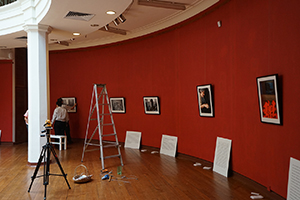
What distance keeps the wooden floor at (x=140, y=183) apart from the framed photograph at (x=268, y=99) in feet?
4.58

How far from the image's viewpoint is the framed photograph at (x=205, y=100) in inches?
289

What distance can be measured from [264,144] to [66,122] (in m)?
8.73

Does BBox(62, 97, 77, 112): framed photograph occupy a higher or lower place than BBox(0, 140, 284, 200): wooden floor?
higher

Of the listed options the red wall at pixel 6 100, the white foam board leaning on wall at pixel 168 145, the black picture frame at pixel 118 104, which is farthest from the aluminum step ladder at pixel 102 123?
the red wall at pixel 6 100

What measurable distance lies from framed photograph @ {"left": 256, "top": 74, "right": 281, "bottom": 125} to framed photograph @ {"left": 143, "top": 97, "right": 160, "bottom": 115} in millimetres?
4825

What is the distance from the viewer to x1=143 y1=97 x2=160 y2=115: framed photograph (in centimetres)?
980

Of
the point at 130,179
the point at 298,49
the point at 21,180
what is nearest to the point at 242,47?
the point at 298,49

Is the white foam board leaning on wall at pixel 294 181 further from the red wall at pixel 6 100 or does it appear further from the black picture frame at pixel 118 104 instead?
the red wall at pixel 6 100

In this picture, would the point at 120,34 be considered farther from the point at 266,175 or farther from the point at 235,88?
the point at 266,175

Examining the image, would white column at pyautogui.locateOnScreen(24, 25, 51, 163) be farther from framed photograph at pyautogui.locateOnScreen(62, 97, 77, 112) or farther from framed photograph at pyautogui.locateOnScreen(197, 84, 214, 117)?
framed photograph at pyautogui.locateOnScreen(62, 97, 77, 112)

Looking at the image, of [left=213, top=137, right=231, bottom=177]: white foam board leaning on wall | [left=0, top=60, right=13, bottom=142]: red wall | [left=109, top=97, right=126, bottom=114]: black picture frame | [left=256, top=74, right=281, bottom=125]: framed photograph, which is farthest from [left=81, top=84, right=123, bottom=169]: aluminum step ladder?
[left=256, top=74, right=281, bottom=125]: framed photograph

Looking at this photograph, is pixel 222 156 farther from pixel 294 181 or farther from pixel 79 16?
pixel 79 16

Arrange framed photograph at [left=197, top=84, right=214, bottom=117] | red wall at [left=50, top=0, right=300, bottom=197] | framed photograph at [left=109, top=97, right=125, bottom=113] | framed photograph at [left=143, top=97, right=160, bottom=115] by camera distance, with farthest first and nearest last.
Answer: framed photograph at [left=109, top=97, right=125, bottom=113], framed photograph at [left=143, top=97, right=160, bottom=115], framed photograph at [left=197, top=84, right=214, bottom=117], red wall at [left=50, top=0, right=300, bottom=197]

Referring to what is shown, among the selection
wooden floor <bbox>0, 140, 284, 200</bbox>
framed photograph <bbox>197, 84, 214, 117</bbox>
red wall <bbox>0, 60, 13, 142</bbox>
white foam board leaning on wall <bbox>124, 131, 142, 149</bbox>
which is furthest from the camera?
red wall <bbox>0, 60, 13, 142</bbox>
